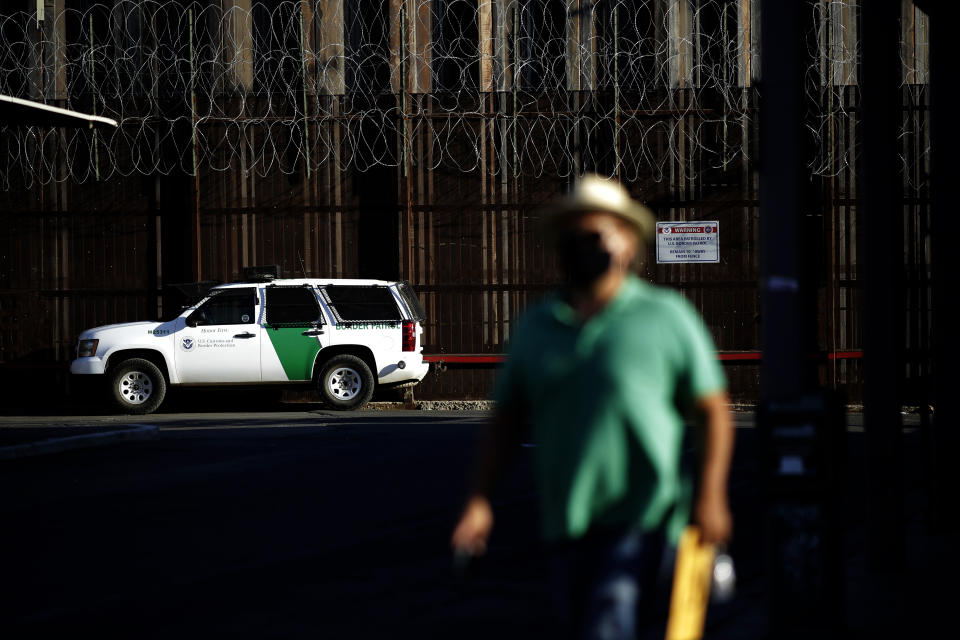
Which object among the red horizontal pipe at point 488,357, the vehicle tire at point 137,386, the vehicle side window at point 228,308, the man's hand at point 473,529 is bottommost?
the vehicle tire at point 137,386

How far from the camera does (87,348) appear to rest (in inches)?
795

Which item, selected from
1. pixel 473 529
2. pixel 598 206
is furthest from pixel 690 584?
pixel 598 206

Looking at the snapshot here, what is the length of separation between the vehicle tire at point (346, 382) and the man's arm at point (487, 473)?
52.7 feet

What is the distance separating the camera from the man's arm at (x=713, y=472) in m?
3.89

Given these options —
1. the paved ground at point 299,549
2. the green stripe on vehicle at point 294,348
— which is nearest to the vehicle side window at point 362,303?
the green stripe on vehicle at point 294,348

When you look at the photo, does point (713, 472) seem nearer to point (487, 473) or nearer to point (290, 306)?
point (487, 473)

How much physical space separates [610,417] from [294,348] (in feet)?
54.5

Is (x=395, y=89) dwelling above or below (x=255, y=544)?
above

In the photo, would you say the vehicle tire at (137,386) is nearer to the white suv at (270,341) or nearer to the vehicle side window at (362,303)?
the white suv at (270,341)

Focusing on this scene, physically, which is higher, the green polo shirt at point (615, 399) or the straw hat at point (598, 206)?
the straw hat at point (598, 206)

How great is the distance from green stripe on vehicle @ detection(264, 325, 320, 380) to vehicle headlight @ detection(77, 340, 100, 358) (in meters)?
2.48

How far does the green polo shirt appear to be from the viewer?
3863 mm

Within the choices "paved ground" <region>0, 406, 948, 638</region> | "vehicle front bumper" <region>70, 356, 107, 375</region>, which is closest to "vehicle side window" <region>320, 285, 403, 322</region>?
"vehicle front bumper" <region>70, 356, 107, 375</region>

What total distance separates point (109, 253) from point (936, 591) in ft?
58.6
